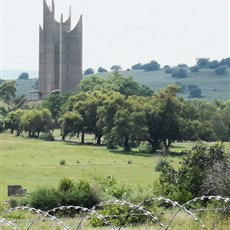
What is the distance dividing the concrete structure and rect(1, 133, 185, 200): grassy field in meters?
77.7

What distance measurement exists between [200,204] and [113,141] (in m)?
47.6

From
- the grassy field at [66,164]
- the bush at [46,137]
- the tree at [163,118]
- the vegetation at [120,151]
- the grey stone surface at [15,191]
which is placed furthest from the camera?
the bush at [46,137]

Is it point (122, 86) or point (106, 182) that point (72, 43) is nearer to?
point (122, 86)

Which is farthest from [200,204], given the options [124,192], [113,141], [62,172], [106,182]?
[113,141]

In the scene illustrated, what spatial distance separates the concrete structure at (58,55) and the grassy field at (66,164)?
255 ft

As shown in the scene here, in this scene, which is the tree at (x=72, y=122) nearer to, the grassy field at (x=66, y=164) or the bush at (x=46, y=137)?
the bush at (x=46, y=137)

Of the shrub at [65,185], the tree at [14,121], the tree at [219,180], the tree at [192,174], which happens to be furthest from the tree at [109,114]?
the tree at [219,180]

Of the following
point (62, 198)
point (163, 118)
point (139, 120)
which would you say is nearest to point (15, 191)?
point (62, 198)

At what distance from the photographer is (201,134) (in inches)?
2832

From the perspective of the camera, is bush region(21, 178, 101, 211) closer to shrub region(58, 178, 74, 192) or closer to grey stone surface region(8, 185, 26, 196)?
shrub region(58, 178, 74, 192)

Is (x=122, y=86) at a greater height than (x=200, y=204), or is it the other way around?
(x=122, y=86)

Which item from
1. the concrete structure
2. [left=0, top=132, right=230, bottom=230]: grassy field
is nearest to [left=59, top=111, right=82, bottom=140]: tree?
[left=0, top=132, right=230, bottom=230]: grassy field

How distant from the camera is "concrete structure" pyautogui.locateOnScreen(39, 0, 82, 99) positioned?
15638 centimetres

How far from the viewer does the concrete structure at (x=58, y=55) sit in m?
156
